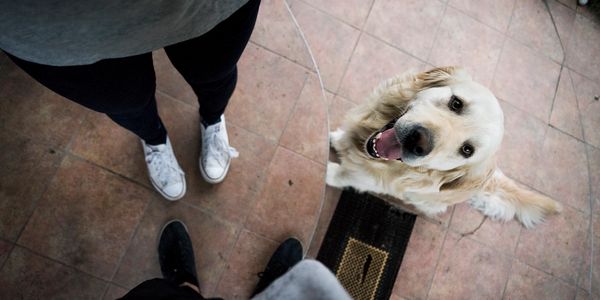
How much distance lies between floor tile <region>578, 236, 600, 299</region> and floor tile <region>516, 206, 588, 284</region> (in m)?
0.03

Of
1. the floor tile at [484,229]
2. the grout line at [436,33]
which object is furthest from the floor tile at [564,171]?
the grout line at [436,33]

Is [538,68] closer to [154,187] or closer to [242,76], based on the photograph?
[242,76]

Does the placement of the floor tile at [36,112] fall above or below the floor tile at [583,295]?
above

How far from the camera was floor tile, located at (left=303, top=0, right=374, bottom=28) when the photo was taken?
2.28 m

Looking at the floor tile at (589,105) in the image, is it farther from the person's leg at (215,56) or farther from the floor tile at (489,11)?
the person's leg at (215,56)

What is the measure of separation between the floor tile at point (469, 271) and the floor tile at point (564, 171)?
0.53m

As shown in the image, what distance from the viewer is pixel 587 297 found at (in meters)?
2.17

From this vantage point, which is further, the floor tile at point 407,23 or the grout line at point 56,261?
the floor tile at point 407,23

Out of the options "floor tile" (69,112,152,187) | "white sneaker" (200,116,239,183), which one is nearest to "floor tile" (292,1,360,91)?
"white sneaker" (200,116,239,183)

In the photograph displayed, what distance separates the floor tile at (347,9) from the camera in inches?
89.6

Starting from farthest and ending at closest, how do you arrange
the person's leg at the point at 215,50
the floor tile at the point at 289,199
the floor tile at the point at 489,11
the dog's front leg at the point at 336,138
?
the floor tile at the point at 489,11
the dog's front leg at the point at 336,138
the floor tile at the point at 289,199
the person's leg at the point at 215,50

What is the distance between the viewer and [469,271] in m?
2.08

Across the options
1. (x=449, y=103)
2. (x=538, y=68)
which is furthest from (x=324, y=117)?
(x=538, y=68)

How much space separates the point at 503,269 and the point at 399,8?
1.62m
